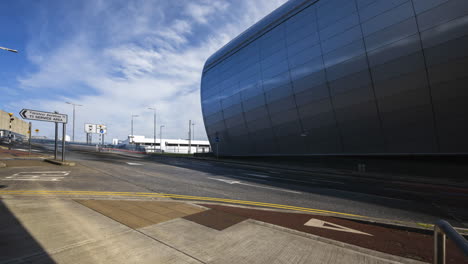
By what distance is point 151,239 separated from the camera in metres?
3.78

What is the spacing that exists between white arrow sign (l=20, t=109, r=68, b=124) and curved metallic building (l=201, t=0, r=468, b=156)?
73.3ft

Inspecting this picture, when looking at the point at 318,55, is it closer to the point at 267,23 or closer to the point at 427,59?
the point at 427,59

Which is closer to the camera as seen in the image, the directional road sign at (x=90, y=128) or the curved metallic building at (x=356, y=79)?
the curved metallic building at (x=356, y=79)

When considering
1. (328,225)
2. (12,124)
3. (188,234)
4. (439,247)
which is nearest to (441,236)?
(439,247)

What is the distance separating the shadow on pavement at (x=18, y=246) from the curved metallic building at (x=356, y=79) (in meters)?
23.4

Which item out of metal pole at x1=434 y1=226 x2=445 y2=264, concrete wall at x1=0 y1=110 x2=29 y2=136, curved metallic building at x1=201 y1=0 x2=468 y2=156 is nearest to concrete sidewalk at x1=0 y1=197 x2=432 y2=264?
metal pole at x1=434 y1=226 x2=445 y2=264

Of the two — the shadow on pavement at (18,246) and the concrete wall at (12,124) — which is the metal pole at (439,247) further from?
the concrete wall at (12,124)

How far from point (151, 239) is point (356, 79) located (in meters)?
22.5

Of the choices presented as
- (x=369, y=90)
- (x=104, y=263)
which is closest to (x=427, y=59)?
(x=369, y=90)

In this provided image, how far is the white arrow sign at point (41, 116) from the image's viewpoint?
44.0ft

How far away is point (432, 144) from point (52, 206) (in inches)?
959

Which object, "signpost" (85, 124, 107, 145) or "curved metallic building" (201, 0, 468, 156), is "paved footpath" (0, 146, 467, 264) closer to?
"curved metallic building" (201, 0, 468, 156)

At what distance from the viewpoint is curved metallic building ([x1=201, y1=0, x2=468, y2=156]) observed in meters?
16.0

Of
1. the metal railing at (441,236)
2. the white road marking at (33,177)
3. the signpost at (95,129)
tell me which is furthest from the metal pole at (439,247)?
the signpost at (95,129)
